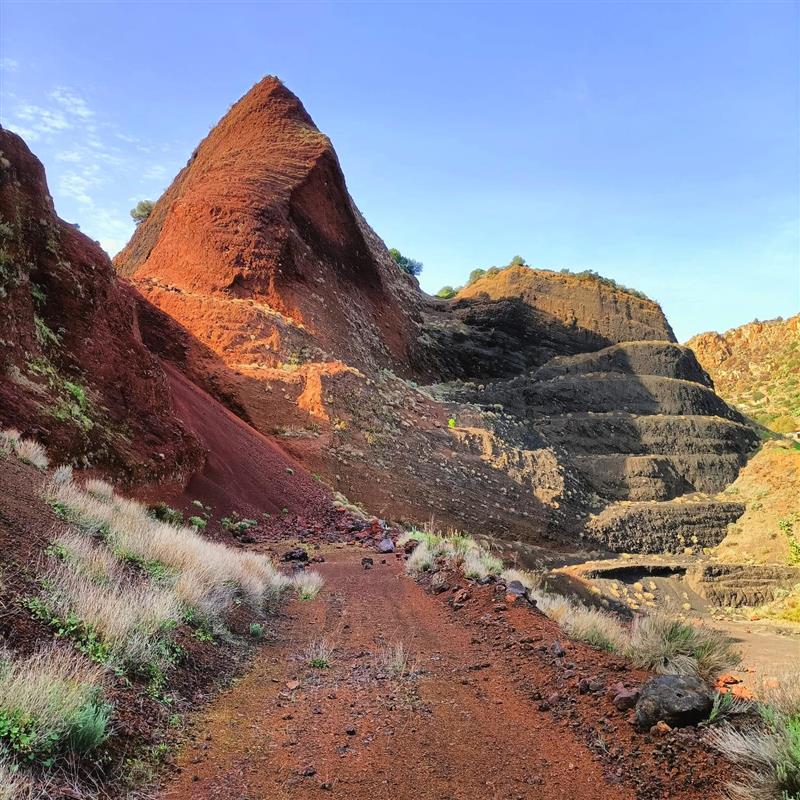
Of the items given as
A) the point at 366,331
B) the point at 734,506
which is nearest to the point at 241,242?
the point at 366,331

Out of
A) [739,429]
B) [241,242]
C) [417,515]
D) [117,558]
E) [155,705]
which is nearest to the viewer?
[155,705]

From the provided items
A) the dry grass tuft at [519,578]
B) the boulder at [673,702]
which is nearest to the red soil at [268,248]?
the dry grass tuft at [519,578]

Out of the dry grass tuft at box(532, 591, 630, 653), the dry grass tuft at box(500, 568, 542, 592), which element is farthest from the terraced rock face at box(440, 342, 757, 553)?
the dry grass tuft at box(532, 591, 630, 653)

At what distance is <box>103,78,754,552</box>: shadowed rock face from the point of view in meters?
21.5

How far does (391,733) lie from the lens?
366 centimetres

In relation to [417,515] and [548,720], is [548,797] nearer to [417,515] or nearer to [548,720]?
[548,720]

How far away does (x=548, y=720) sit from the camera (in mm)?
3922

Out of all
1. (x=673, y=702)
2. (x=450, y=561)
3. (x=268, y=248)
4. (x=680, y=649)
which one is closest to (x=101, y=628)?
(x=673, y=702)

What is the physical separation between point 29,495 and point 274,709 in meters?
3.45

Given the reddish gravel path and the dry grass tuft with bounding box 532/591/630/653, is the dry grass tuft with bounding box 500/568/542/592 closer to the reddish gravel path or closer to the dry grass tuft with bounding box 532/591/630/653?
the dry grass tuft with bounding box 532/591/630/653

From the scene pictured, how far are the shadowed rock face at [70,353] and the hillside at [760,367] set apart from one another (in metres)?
58.3

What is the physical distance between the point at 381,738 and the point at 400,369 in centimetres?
2853

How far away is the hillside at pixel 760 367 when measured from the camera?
2340 inches

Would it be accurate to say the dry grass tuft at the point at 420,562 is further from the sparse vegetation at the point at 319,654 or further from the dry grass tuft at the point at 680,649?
the dry grass tuft at the point at 680,649
